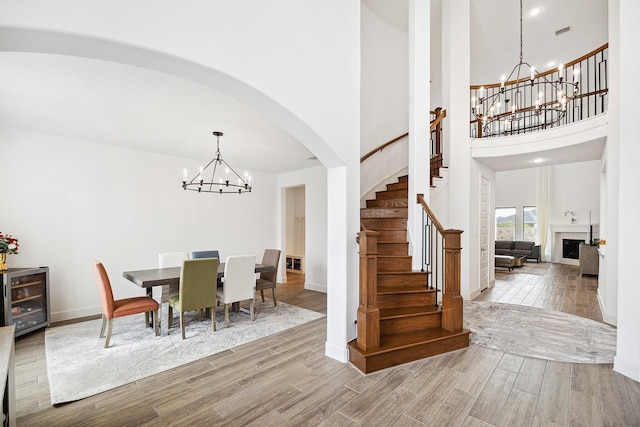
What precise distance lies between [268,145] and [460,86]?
355 cm

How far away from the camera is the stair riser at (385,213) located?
4246 mm

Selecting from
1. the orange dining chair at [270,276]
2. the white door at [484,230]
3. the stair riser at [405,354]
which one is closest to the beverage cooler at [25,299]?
the orange dining chair at [270,276]

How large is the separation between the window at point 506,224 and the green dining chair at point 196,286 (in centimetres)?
1111

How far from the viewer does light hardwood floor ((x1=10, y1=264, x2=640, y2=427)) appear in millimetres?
1980

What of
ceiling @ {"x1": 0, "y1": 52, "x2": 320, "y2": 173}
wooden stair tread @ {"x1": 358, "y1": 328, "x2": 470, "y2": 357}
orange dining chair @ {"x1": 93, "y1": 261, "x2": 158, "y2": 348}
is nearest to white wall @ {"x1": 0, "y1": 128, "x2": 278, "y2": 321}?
ceiling @ {"x1": 0, "y1": 52, "x2": 320, "y2": 173}

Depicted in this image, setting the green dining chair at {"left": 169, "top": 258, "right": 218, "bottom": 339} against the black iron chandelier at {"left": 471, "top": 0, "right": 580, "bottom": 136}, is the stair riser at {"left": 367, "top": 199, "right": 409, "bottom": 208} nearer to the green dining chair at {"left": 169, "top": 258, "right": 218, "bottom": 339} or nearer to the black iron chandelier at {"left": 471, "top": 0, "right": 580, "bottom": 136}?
the black iron chandelier at {"left": 471, "top": 0, "right": 580, "bottom": 136}

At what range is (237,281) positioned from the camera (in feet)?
12.6

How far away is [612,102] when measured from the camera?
3.63m

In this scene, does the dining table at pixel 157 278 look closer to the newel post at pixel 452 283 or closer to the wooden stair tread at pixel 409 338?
the wooden stair tread at pixel 409 338

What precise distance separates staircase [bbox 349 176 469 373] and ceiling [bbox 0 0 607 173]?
6.78 feet

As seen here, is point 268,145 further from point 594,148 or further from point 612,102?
point 594,148

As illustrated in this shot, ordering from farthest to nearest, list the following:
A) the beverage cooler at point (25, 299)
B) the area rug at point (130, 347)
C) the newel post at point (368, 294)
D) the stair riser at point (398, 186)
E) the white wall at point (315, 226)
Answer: the white wall at point (315, 226), the stair riser at point (398, 186), the beverage cooler at point (25, 299), the newel post at point (368, 294), the area rug at point (130, 347)

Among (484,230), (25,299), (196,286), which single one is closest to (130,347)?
(196,286)

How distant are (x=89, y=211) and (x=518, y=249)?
11.8 m
